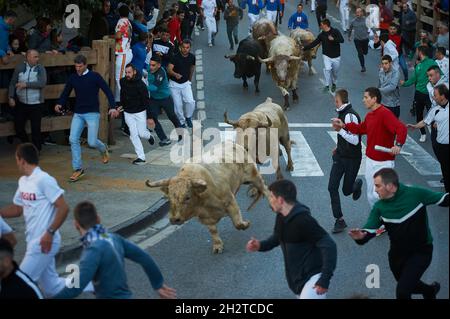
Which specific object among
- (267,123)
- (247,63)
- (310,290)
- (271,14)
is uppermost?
(310,290)

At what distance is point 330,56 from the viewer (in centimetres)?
2144

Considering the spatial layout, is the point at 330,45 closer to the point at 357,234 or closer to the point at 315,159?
the point at 315,159

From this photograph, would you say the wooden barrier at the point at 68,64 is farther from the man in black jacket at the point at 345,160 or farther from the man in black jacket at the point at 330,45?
the man in black jacket at the point at 330,45

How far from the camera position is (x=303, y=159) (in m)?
16.3

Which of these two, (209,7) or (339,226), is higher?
(339,226)

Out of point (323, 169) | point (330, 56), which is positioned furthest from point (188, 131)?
point (330, 56)

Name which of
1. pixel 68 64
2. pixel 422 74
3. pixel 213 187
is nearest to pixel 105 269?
pixel 213 187

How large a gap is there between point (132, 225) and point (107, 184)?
203 cm

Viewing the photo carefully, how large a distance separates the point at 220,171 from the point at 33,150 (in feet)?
10.7

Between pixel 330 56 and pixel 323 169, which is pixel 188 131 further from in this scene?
pixel 330 56

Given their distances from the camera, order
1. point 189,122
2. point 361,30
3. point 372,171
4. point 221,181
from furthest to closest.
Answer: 1. point 361,30
2. point 189,122
3. point 372,171
4. point 221,181

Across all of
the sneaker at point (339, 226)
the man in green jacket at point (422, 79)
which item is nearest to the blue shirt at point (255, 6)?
the man in green jacket at point (422, 79)

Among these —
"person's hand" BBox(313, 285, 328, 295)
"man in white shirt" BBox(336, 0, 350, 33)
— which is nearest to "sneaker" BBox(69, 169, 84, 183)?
"person's hand" BBox(313, 285, 328, 295)

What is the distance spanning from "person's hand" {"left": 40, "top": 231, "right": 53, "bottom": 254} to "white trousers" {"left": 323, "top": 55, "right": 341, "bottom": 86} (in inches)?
536
